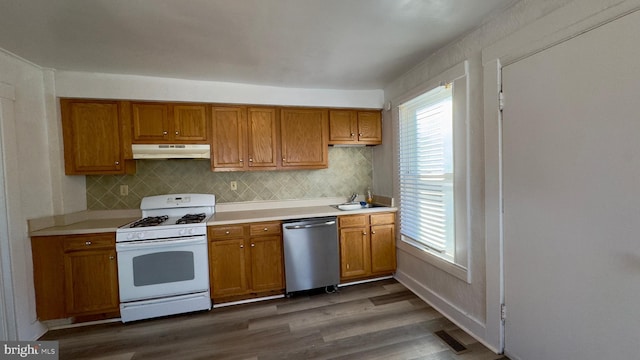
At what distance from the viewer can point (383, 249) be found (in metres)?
3.16

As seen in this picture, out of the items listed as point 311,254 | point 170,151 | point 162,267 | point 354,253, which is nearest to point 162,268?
point 162,267

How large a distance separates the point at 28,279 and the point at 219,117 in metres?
2.29

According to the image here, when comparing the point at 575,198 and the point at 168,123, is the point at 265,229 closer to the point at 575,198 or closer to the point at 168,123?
the point at 168,123

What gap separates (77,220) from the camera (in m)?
2.71

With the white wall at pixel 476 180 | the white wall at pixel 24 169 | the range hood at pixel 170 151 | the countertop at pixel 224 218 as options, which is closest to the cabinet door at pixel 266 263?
the countertop at pixel 224 218

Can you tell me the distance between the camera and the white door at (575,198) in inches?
46.5

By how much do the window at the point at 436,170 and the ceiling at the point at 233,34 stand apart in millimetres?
466

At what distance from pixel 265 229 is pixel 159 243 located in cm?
103

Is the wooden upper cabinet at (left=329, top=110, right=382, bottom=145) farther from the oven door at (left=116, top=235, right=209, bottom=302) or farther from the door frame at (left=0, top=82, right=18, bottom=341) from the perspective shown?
the door frame at (left=0, top=82, right=18, bottom=341)

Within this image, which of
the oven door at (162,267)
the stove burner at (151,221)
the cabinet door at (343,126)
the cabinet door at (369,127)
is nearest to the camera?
the oven door at (162,267)

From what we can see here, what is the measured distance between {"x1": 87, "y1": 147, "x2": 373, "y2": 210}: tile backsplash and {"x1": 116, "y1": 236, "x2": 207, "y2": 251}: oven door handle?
723mm

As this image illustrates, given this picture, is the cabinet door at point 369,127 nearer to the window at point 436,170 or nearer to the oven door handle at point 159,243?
the window at point 436,170

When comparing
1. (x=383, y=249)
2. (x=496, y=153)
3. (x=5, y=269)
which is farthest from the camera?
(x=383, y=249)

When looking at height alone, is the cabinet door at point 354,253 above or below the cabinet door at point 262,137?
below
